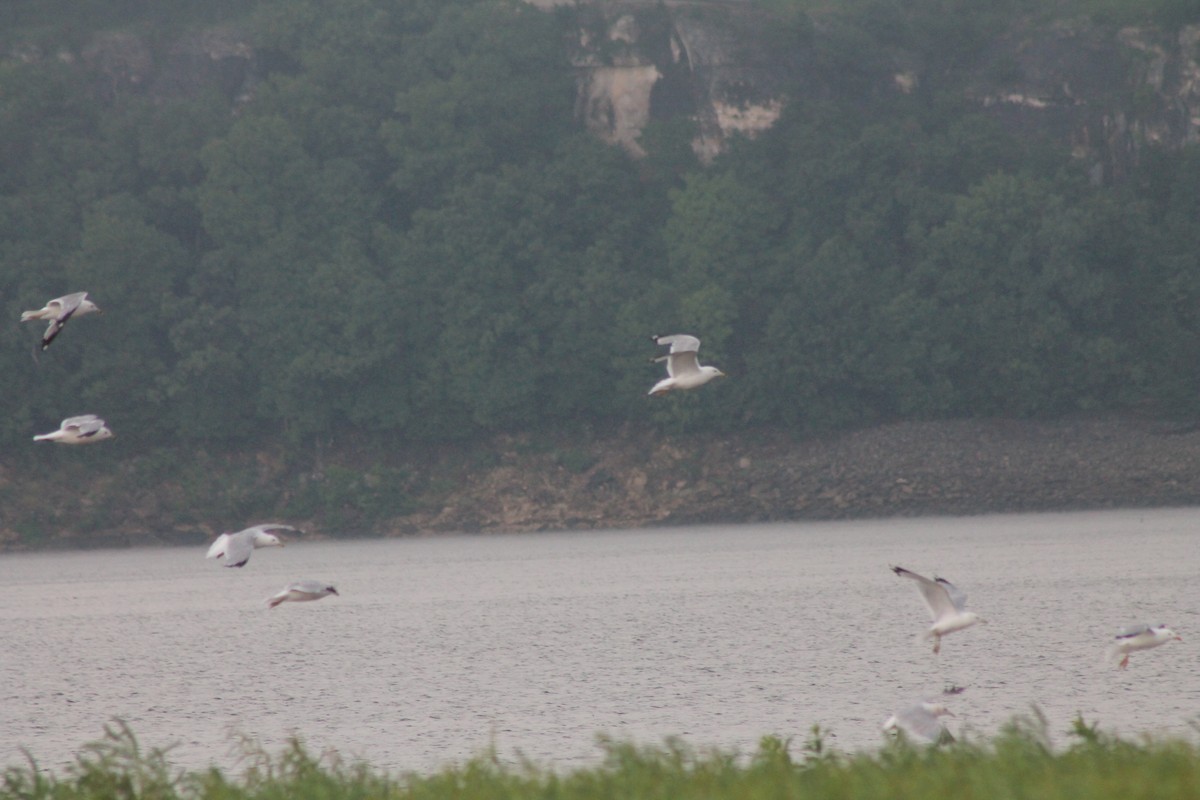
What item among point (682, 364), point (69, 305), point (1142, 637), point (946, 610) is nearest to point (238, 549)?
point (69, 305)

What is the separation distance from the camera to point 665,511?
8425cm

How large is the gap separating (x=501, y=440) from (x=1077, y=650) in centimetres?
5219

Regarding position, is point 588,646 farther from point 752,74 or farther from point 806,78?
point 806,78

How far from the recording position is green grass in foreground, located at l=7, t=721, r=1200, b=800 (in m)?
12.0

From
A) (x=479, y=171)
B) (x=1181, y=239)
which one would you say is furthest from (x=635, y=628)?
(x=1181, y=239)

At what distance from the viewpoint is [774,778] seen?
43.7 feet

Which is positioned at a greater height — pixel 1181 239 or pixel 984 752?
pixel 1181 239

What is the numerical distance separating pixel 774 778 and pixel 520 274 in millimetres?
72222

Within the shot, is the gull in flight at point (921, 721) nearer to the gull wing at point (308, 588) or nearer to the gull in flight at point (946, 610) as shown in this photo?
the gull in flight at point (946, 610)

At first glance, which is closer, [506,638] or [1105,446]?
[506,638]

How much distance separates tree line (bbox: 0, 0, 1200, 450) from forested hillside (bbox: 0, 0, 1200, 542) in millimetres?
151

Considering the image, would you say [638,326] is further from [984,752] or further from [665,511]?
[984,752]

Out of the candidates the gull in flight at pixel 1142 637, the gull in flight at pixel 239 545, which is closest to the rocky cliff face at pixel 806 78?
the gull in flight at pixel 239 545

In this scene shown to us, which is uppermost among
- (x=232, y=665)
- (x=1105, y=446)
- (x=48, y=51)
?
(x=48, y=51)
